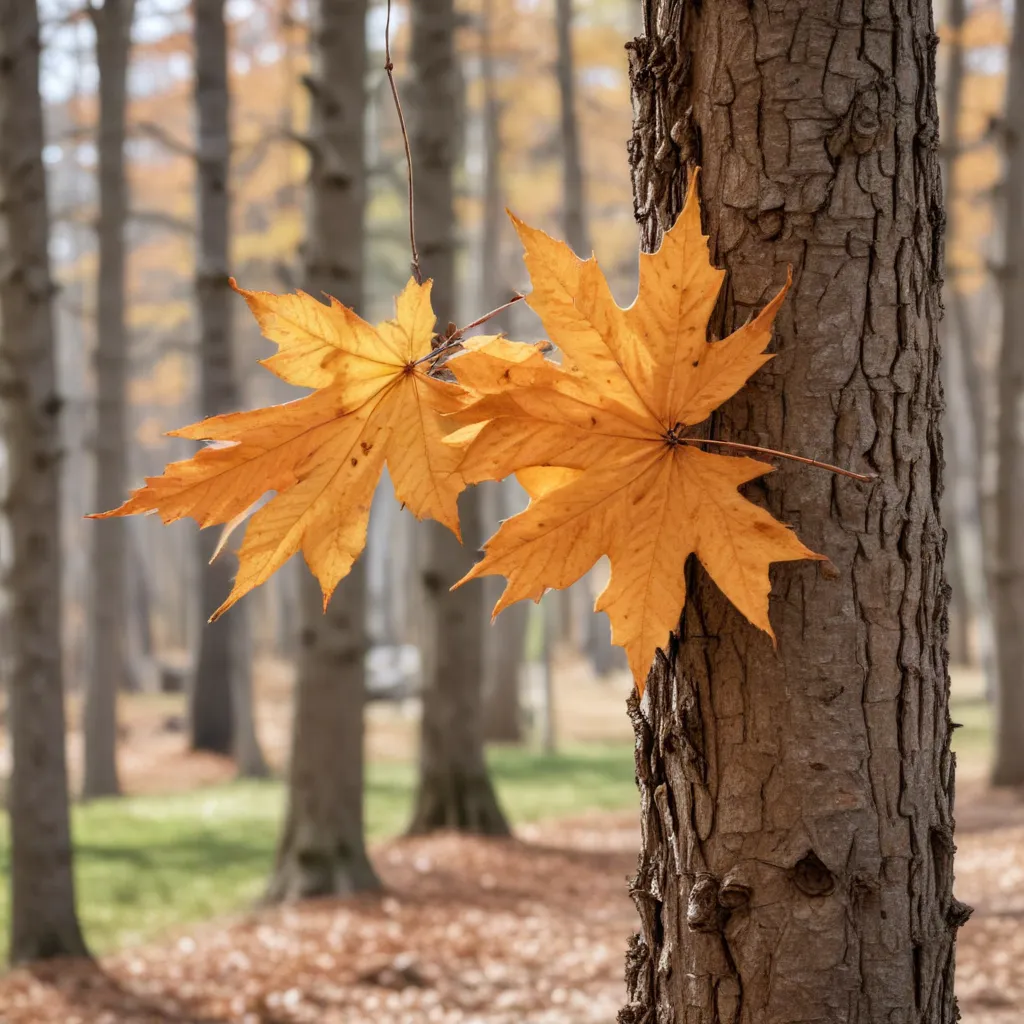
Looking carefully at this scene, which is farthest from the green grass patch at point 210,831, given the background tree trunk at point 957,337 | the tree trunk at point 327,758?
the background tree trunk at point 957,337

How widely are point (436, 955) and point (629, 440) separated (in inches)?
172

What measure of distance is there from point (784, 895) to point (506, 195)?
56.6ft

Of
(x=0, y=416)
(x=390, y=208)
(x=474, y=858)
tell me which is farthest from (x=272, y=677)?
(x=0, y=416)

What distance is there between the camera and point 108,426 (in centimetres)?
1115

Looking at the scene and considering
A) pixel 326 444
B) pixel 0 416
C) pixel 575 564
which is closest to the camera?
pixel 575 564

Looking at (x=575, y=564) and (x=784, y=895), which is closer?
(x=575, y=564)

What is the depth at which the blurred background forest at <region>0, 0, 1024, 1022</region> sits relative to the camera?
6543 mm

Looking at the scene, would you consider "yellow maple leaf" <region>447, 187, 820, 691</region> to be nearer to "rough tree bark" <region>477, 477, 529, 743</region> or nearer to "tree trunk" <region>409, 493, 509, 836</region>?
"tree trunk" <region>409, 493, 509, 836</region>

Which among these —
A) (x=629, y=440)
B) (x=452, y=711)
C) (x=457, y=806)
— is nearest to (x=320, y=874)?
(x=457, y=806)

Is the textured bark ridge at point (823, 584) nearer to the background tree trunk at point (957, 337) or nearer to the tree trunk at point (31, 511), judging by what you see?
the background tree trunk at point (957, 337)

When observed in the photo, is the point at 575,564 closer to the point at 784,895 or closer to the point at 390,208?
the point at 784,895

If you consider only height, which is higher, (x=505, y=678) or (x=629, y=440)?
(x=629, y=440)

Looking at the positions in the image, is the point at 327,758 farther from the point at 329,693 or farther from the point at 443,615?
the point at 443,615

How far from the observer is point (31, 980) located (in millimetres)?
4707
